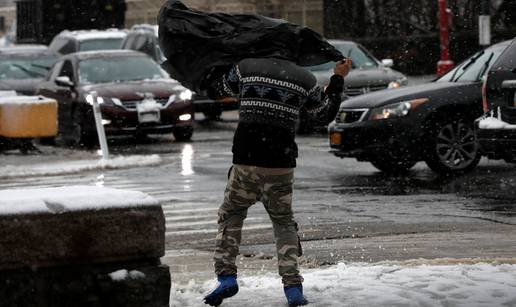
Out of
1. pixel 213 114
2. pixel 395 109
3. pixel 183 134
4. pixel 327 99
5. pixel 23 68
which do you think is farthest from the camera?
pixel 213 114

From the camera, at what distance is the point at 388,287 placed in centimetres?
723

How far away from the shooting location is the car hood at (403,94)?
591 inches

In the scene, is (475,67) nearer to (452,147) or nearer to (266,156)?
(452,147)

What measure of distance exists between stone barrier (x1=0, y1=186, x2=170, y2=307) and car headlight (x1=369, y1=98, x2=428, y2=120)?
884 cm

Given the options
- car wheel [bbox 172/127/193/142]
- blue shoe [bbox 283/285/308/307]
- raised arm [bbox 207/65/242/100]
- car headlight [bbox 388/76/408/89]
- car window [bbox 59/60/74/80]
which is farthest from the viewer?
car window [bbox 59/60/74/80]

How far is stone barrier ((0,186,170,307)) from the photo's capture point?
5.94m

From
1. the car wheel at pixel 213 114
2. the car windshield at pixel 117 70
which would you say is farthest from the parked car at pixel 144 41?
the car windshield at pixel 117 70

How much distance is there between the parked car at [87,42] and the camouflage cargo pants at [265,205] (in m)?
22.2

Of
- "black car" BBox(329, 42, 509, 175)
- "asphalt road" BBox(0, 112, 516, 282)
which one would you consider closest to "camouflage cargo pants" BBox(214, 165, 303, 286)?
"asphalt road" BBox(0, 112, 516, 282)

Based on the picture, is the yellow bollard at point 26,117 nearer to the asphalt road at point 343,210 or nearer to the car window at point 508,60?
the asphalt road at point 343,210

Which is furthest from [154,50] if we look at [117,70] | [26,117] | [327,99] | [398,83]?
[327,99]

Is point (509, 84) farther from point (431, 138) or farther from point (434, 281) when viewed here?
point (434, 281)

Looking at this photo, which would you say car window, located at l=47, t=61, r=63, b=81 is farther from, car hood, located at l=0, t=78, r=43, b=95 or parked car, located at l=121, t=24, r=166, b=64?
parked car, located at l=121, t=24, r=166, b=64

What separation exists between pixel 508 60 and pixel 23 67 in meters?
16.0
